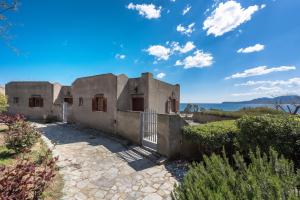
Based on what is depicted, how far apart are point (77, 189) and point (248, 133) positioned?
17.2 ft

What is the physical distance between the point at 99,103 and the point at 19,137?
6.19 meters

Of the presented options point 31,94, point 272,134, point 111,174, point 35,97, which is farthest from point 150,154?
point 31,94

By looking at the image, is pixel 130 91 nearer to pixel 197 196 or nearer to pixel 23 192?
pixel 23 192

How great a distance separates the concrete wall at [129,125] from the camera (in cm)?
906

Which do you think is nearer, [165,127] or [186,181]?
[186,181]

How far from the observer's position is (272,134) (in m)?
4.50

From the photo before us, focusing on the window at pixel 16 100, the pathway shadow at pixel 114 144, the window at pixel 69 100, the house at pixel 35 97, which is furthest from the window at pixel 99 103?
the window at pixel 16 100

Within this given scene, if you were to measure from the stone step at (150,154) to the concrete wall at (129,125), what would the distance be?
1.75 ft

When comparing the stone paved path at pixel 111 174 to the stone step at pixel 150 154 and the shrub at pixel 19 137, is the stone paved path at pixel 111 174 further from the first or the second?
the shrub at pixel 19 137

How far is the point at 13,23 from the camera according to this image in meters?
5.71

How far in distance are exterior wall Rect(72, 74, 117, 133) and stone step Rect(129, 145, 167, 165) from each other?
3436 mm

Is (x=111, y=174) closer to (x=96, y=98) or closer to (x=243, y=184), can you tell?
(x=243, y=184)

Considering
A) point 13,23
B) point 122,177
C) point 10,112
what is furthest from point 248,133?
point 10,112

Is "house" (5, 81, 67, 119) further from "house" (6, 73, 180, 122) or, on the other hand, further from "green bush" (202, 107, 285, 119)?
"green bush" (202, 107, 285, 119)
